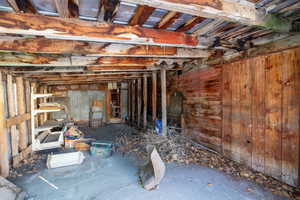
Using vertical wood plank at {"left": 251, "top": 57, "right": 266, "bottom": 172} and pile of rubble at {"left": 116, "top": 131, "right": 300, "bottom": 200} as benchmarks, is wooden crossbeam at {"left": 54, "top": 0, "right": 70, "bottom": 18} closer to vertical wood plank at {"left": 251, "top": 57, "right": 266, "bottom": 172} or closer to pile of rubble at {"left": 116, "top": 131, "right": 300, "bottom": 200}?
vertical wood plank at {"left": 251, "top": 57, "right": 266, "bottom": 172}

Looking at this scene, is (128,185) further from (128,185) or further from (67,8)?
(67,8)

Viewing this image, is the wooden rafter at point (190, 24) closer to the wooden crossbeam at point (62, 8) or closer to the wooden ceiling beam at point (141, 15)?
the wooden ceiling beam at point (141, 15)

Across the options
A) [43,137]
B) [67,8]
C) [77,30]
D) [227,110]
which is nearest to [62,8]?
[67,8]

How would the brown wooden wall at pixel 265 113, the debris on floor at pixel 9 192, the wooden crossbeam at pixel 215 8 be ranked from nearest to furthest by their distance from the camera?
the wooden crossbeam at pixel 215 8 → the debris on floor at pixel 9 192 → the brown wooden wall at pixel 265 113

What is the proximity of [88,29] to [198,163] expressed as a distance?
308 cm

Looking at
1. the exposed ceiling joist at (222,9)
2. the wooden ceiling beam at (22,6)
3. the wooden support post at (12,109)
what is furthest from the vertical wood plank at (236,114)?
the wooden support post at (12,109)

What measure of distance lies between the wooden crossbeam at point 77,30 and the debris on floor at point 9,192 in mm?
2104

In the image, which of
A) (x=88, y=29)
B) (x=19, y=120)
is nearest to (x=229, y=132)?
(x=88, y=29)

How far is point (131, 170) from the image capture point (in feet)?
9.61

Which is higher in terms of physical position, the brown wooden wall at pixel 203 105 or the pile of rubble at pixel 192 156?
the brown wooden wall at pixel 203 105

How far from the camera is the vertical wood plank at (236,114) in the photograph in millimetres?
2887

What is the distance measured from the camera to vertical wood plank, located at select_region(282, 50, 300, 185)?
6.91 ft

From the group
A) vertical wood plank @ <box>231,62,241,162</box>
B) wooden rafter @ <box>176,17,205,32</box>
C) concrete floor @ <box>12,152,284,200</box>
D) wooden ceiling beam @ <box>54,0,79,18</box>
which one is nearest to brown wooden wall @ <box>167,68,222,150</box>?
vertical wood plank @ <box>231,62,241,162</box>

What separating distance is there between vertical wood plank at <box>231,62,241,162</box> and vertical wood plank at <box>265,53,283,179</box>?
0.49 metres
